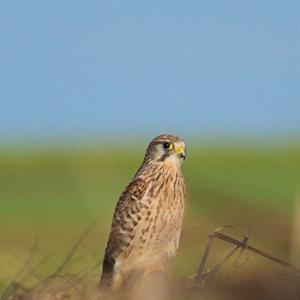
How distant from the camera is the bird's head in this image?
923 centimetres

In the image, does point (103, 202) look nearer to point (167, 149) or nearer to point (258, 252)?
point (258, 252)

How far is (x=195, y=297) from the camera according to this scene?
349 centimetres

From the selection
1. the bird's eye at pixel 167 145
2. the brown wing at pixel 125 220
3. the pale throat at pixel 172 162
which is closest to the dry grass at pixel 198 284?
the brown wing at pixel 125 220

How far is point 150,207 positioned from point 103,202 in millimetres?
4709

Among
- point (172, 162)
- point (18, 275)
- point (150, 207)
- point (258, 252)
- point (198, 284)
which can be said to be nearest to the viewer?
point (258, 252)

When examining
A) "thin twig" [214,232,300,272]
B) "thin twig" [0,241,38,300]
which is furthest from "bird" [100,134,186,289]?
"thin twig" [214,232,300,272]

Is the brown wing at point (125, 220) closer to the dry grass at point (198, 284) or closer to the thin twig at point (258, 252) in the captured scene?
the dry grass at point (198, 284)

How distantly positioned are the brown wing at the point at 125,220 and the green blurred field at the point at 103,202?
0.14m

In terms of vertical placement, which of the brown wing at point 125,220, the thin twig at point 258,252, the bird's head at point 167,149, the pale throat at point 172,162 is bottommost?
the brown wing at point 125,220

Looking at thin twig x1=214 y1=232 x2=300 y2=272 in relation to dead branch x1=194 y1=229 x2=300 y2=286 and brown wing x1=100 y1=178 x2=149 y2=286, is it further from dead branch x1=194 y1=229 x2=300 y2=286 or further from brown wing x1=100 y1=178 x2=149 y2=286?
brown wing x1=100 y1=178 x2=149 y2=286

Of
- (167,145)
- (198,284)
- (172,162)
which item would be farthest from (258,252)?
(172,162)

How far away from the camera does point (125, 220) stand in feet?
30.4

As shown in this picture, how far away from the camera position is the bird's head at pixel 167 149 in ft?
30.3

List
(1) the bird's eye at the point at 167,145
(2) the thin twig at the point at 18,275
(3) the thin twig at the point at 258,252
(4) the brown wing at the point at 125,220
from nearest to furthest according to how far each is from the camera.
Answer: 1. (3) the thin twig at the point at 258,252
2. (2) the thin twig at the point at 18,275
3. (4) the brown wing at the point at 125,220
4. (1) the bird's eye at the point at 167,145
